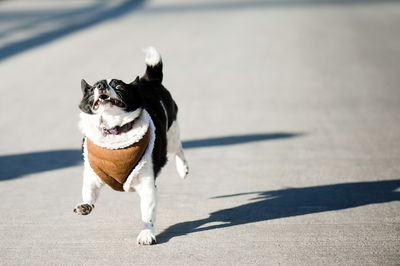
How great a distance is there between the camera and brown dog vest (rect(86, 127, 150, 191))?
5188mm

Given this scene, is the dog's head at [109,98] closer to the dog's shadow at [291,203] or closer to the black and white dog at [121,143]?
the black and white dog at [121,143]

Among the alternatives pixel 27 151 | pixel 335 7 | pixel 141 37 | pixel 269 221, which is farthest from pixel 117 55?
pixel 335 7

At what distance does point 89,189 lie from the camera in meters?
5.38

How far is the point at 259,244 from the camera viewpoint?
17.5ft

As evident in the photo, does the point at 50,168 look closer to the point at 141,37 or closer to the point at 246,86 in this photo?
the point at 246,86

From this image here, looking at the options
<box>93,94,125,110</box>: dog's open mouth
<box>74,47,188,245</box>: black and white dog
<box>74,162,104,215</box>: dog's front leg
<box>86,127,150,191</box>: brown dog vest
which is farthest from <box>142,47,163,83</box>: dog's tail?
<box>93,94,125,110</box>: dog's open mouth

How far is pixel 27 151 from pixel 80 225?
2.87 m

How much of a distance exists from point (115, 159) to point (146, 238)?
1.99ft

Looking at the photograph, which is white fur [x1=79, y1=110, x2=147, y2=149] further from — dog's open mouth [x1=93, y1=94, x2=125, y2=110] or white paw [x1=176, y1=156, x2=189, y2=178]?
white paw [x1=176, y1=156, x2=189, y2=178]

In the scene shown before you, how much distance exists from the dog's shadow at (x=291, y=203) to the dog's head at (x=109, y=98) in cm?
107

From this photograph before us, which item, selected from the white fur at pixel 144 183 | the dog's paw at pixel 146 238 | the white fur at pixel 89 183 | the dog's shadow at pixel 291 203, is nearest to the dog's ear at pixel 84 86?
the white fur at pixel 144 183

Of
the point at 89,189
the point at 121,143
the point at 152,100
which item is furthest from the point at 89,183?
the point at 152,100

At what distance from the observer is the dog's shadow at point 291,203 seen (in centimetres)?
579

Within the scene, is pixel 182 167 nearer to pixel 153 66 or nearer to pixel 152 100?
pixel 153 66
